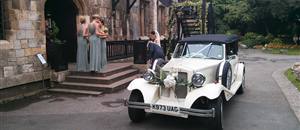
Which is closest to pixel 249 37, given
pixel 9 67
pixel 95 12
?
pixel 95 12

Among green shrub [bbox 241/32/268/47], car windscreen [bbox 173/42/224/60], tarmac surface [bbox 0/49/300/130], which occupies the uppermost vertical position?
green shrub [bbox 241/32/268/47]

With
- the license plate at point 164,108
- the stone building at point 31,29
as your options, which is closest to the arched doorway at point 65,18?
the stone building at point 31,29

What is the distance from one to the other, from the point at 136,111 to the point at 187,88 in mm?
1124

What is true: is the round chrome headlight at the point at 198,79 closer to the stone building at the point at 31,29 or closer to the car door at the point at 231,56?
the car door at the point at 231,56

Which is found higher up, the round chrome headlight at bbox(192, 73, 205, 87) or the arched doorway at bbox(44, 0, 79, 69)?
the arched doorway at bbox(44, 0, 79, 69)

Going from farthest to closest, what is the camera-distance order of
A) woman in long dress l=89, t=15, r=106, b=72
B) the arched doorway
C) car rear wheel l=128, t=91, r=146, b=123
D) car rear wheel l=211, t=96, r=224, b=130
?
the arched doorway, woman in long dress l=89, t=15, r=106, b=72, car rear wheel l=128, t=91, r=146, b=123, car rear wheel l=211, t=96, r=224, b=130

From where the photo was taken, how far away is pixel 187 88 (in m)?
6.16

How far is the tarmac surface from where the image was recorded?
242 inches

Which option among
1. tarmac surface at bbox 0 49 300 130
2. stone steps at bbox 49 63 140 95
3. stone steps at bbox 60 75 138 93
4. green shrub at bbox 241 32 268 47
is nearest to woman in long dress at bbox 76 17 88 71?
stone steps at bbox 49 63 140 95

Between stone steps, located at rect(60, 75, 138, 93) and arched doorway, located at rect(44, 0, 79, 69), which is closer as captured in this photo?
stone steps, located at rect(60, 75, 138, 93)

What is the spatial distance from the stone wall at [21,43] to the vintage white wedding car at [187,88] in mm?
3856

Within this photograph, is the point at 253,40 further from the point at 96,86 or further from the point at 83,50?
the point at 96,86

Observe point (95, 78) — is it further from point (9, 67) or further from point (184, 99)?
point (184, 99)

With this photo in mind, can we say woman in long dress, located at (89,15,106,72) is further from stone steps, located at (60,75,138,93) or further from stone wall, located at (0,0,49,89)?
stone wall, located at (0,0,49,89)
